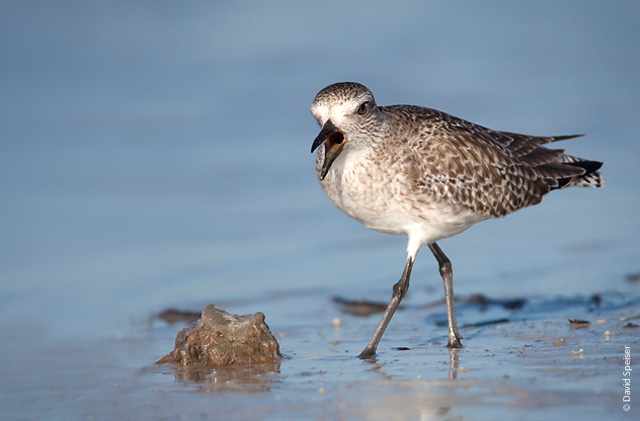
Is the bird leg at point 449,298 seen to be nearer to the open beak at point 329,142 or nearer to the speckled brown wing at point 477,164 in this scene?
the speckled brown wing at point 477,164

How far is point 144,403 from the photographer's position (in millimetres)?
5477

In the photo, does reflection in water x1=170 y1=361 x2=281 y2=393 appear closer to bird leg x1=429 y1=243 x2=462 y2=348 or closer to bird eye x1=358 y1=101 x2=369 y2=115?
bird leg x1=429 y1=243 x2=462 y2=348

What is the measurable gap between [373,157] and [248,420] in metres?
3.29

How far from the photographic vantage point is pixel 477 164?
834 cm

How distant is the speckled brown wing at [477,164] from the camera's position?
790 cm

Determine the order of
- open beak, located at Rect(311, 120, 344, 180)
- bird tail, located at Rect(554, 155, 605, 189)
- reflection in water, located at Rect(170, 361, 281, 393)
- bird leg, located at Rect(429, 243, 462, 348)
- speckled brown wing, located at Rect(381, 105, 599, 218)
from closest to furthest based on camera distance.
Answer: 1. reflection in water, located at Rect(170, 361, 281, 393)
2. open beak, located at Rect(311, 120, 344, 180)
3. bird leg, located at Rect(429, 243, 462, 348)
4. speckled brown wing, located at Rect(381, 105, 599, 218)
5. bird tail, located at Rect(554, 155, 605, 189)

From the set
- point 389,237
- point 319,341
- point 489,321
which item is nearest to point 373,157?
point 319,341

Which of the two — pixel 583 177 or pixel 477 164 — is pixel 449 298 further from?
pixel 583 177

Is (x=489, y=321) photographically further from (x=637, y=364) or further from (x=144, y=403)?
(x=144, y=403)

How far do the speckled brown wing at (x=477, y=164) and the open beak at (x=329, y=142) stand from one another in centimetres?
64

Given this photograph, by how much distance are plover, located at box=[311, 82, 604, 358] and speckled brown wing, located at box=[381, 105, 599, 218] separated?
1 centimetres

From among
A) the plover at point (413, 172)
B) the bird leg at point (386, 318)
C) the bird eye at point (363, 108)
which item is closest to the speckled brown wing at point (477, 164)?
the plover at point (413, 172)

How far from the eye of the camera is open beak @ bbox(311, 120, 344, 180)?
23.2 feet

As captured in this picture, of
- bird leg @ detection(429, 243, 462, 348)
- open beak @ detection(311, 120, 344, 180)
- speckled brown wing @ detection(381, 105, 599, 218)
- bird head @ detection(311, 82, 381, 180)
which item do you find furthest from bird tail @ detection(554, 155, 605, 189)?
open beak @ detection(311, 120, 344, 180)
